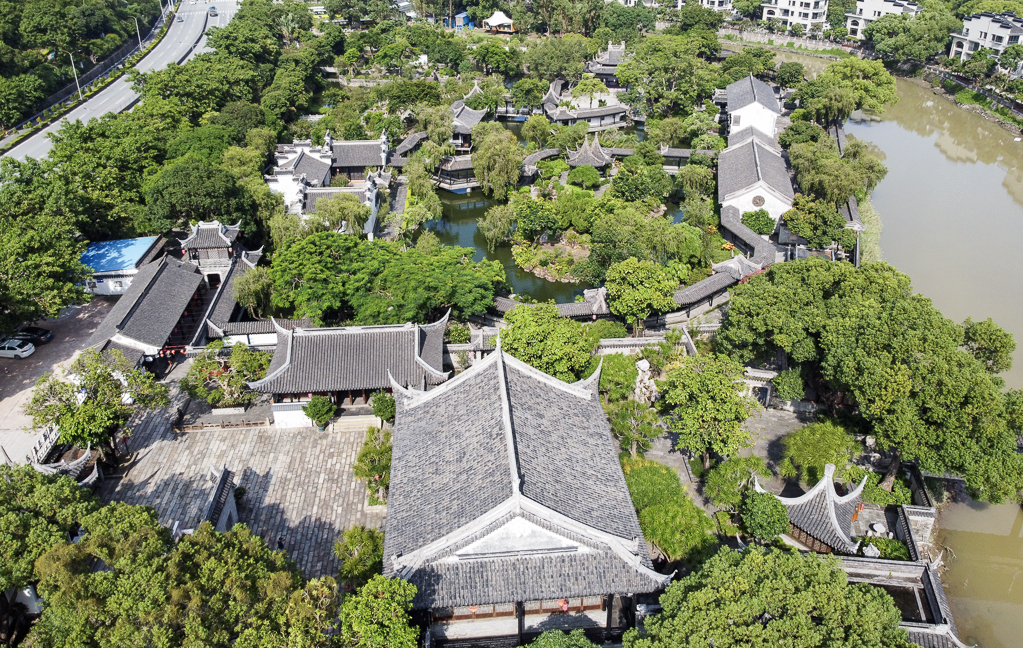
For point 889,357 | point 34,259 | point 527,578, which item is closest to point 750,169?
point 889,357

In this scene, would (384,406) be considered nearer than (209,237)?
Yes

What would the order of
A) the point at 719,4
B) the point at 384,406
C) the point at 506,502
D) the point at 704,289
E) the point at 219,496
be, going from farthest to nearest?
1. the point at 719,4
2. the point at 704,289
3. the point at 384,406
4. the point at 219,496
5. the point at 506,502

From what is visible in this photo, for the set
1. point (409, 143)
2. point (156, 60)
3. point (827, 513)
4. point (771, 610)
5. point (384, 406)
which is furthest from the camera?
point (156, 60)

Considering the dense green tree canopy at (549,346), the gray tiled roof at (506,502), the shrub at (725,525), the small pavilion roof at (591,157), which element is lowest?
the small pavilion roof at (591,157)

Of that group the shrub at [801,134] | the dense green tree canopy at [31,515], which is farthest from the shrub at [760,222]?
the dense green tree canopy at [31,515]

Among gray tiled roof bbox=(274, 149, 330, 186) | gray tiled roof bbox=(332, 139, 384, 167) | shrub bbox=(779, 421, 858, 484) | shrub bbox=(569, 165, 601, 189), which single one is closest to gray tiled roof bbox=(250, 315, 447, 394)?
shrub bbox=(779, 421, 858, 484)

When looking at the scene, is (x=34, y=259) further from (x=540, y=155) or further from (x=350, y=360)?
(x=540, y=155)

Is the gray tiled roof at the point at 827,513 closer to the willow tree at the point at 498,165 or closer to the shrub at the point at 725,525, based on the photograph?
the shrub at the point at 725,525
